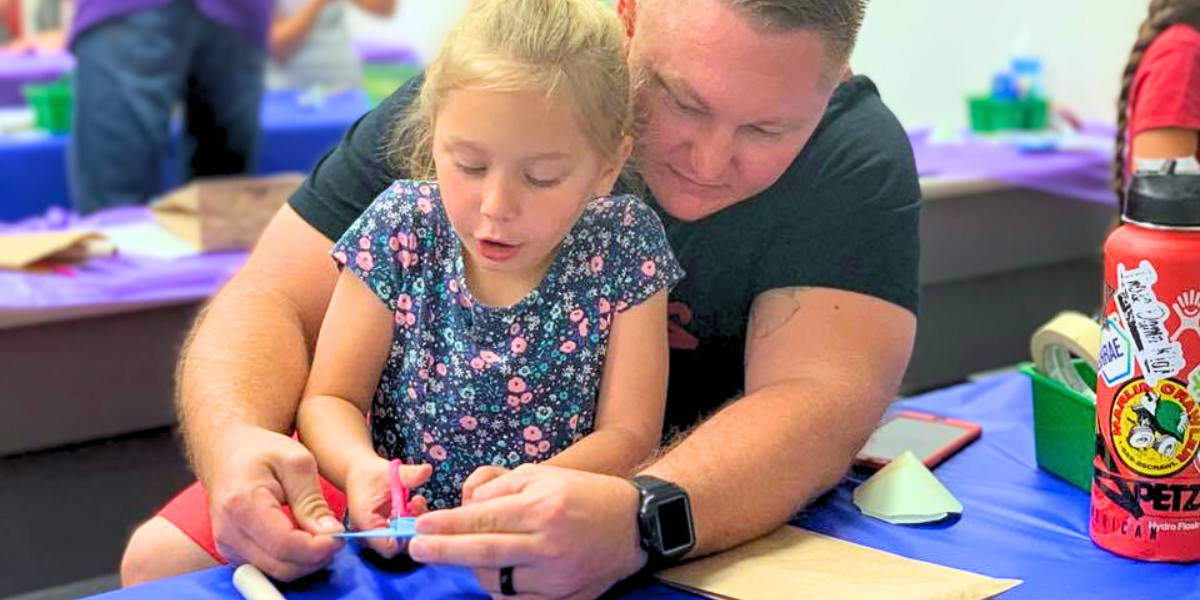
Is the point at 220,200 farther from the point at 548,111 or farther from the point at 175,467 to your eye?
the point at 548,111

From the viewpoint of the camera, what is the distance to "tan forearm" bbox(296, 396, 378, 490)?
1.20 m

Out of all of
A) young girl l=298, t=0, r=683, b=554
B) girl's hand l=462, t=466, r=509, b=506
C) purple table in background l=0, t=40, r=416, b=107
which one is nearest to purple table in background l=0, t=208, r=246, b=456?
young girl l=298, t=0, r=683, b=554

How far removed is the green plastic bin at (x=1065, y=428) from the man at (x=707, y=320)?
14 cm

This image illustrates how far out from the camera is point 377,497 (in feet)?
3.72

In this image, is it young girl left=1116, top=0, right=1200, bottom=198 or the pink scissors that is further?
young girl left=1116, top=0, right=1200, bottom=198

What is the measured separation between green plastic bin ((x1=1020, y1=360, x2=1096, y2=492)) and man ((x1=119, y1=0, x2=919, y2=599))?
0.14 meters

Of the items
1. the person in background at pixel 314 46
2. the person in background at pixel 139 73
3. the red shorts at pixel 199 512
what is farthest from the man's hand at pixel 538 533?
the person in background at pixel 314 46

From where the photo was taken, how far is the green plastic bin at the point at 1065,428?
1358mm

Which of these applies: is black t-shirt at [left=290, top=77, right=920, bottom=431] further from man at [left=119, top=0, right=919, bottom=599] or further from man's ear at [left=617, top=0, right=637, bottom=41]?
man's ear at [left=617, top=0, right=637, bottom=41]

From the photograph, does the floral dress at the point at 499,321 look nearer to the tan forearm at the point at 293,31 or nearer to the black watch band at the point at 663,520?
the black watch band at the point at 663,520

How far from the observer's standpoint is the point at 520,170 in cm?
116

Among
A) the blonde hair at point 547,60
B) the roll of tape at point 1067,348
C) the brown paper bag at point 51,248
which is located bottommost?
the brown paper bag at point 51,248

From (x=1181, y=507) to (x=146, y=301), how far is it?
1658mm

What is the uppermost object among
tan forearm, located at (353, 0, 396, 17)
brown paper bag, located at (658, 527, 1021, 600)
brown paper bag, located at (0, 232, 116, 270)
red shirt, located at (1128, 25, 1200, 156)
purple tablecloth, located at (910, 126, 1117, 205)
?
red shirt, located at (1128, 25, 1200, 156)
